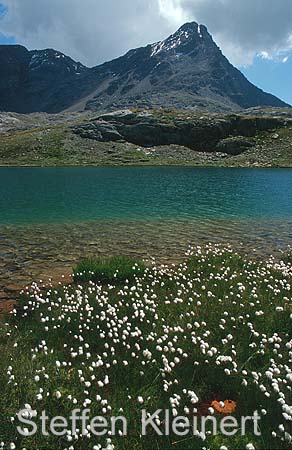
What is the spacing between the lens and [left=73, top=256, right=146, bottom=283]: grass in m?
13.8

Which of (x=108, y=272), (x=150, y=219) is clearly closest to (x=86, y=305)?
(x=108, y=272)

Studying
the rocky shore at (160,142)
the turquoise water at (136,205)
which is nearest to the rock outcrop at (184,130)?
the rocky shore at (160,142)

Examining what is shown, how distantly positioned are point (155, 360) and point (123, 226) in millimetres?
21645

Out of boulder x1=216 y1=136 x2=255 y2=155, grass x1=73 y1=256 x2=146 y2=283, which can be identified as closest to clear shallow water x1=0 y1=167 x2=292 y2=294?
grass x1=73 y1=256 x2=146 y2=283

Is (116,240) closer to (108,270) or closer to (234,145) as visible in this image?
(108,270)

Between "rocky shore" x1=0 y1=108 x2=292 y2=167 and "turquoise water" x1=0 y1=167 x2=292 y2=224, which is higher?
"rocky shore" x1=0 y1=108 x2=292 y2=167

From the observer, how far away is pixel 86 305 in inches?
425

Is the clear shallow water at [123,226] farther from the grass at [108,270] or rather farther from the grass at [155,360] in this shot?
the grass at [155,360]

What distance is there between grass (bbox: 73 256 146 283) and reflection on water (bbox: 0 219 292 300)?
2.98 metres

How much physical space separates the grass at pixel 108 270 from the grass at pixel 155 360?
1.37m

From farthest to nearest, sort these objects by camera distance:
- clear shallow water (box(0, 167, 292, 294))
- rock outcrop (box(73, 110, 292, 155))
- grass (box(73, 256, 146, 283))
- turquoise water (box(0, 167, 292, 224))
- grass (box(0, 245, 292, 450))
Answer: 1. rock outcrop (box(73, 110, 292, 155))
2. turquoise water (box(0, 167, 292, 224))
3. clear shallow water (box(0, 167, 292, 294))
4. grass (box(73, 256, 146, 283))
5. grass (box(0, 245, 292, 450))

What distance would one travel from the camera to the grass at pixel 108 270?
1380 centimetres

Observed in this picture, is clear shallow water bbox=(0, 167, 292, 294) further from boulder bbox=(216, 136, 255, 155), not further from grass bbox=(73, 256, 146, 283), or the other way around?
boulder bbox=(216, 136, 255, 155)

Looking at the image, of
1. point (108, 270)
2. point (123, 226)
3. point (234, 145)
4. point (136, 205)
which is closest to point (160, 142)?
point (234, 145)
